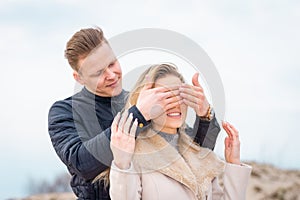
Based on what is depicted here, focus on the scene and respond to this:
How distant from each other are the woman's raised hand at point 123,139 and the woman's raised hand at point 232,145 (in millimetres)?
570

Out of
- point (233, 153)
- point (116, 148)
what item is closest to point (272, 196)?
point (233, 153)

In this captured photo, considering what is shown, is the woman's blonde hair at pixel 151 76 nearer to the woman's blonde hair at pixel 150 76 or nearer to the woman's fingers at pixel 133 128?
the woman's blonde hair at pixel 150 76

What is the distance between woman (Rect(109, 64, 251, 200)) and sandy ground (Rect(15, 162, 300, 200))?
228 inches

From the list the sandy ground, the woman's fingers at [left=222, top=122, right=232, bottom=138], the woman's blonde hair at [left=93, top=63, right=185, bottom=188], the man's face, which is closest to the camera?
the woman's blonde hair at [left=93, top=63, right=185, bottom=188]

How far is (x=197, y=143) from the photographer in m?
2.57

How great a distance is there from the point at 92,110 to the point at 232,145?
25.8 inches

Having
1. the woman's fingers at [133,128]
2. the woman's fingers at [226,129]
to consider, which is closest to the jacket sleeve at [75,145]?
the woman's fingers at [133,128]

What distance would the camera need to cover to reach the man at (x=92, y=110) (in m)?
2.35

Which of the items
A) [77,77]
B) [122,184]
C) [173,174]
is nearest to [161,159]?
[173,174]

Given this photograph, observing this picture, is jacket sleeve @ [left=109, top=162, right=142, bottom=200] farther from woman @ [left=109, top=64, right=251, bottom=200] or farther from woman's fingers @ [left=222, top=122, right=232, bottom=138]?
woman's fingers @ [left=222, top=122, right=232, bottom=138]

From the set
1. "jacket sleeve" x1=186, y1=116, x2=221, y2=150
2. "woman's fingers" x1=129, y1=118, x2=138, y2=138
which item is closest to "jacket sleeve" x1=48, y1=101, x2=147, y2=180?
"woman's fingers" x1=129, y1=118, x2=138, y2=138

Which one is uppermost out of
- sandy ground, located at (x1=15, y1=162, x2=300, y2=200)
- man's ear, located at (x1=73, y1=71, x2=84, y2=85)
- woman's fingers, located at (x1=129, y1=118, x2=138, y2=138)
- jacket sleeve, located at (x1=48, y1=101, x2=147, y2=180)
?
man's ear, located at (x1=73, y1=71, x2=84, y2=85)

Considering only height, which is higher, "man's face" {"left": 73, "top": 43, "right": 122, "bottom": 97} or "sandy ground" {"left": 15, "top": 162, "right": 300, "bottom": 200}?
"man's face" {"left": 73, "top": 43, "right": 122, "bottom": 97}

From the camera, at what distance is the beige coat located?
7.38 feet
